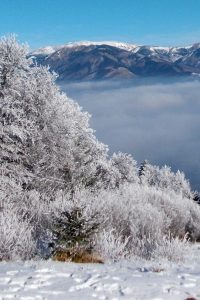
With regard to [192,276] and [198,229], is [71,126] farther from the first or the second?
[192,276]

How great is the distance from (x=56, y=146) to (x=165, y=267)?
16139mm

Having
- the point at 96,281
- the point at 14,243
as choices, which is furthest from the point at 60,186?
the point at 96,281

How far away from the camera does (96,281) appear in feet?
27.3

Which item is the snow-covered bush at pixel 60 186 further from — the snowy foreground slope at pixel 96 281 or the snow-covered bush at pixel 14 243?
the snowy foreground slope at pixel 96 281

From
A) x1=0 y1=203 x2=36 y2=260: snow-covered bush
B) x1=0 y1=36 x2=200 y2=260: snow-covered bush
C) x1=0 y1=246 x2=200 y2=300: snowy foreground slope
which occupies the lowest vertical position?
x1=0 y1=246 x2=200 y2=300: snowy foreground slope

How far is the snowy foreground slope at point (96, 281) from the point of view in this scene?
25.2ft

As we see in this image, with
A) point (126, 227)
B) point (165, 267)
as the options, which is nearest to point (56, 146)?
point (126, 227)

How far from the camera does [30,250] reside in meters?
11.2

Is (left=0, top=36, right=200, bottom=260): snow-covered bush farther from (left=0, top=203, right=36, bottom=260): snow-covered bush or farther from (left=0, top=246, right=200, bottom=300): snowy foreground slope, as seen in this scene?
(left=0, top=246, right=200, bottom=300): snowy foreground slope

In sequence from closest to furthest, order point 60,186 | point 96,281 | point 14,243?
point 96,281 < point 14,243 < point 60,186

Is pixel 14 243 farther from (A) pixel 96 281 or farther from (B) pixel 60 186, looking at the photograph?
(B) pixel 60 186

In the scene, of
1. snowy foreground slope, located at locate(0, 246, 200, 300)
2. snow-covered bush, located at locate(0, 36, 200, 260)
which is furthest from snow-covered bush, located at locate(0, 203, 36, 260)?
snowy foreground slope, located at locate(0, 246, 200, 300)

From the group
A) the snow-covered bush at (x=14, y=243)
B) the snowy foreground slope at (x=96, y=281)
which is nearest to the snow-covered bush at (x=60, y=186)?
the snow-covered bush at (x=14, y=243)

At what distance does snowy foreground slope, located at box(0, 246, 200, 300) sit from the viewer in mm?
7691
